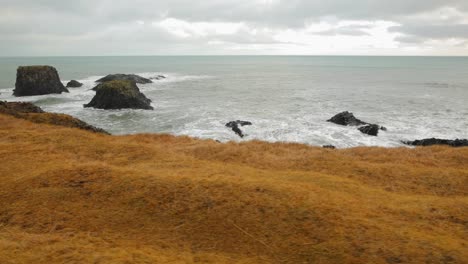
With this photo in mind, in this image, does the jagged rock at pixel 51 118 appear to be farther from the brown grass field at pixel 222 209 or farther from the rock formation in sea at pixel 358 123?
the rock formation in sea at pixel 358 123

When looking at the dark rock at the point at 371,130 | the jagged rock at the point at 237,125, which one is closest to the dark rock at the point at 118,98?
the jagged rock at the point at 237,125

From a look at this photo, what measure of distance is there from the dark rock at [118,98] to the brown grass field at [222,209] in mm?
43964

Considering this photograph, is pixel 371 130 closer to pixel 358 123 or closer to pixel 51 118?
pixel 358 123


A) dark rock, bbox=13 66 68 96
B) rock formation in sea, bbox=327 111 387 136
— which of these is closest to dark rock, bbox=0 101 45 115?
rock formation in sea, bbox=327 111 387 136

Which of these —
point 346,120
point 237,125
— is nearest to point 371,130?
point 346,120

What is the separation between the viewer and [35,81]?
260ft

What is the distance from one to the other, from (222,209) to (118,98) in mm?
54562

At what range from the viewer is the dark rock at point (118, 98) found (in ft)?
204

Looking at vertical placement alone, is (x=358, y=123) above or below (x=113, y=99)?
below

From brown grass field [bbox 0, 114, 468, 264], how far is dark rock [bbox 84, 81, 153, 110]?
43964 millimetres

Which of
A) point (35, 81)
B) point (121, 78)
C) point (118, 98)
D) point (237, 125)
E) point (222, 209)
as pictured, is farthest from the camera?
point (121, 78)

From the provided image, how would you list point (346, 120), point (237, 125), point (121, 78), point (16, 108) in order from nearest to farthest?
point (16, 108), point (237, 125), point (346, 120), point (121, 78)

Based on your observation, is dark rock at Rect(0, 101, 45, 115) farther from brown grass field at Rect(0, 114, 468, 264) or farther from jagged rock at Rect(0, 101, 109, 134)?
brown grass field at Rect(0, 114, 468, 264)

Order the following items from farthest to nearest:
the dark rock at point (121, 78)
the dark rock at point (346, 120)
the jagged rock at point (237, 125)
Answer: the dark rock at point (121, 78) → the dark rock at point (346, 120) → the jagged rock at point (237, 125)
